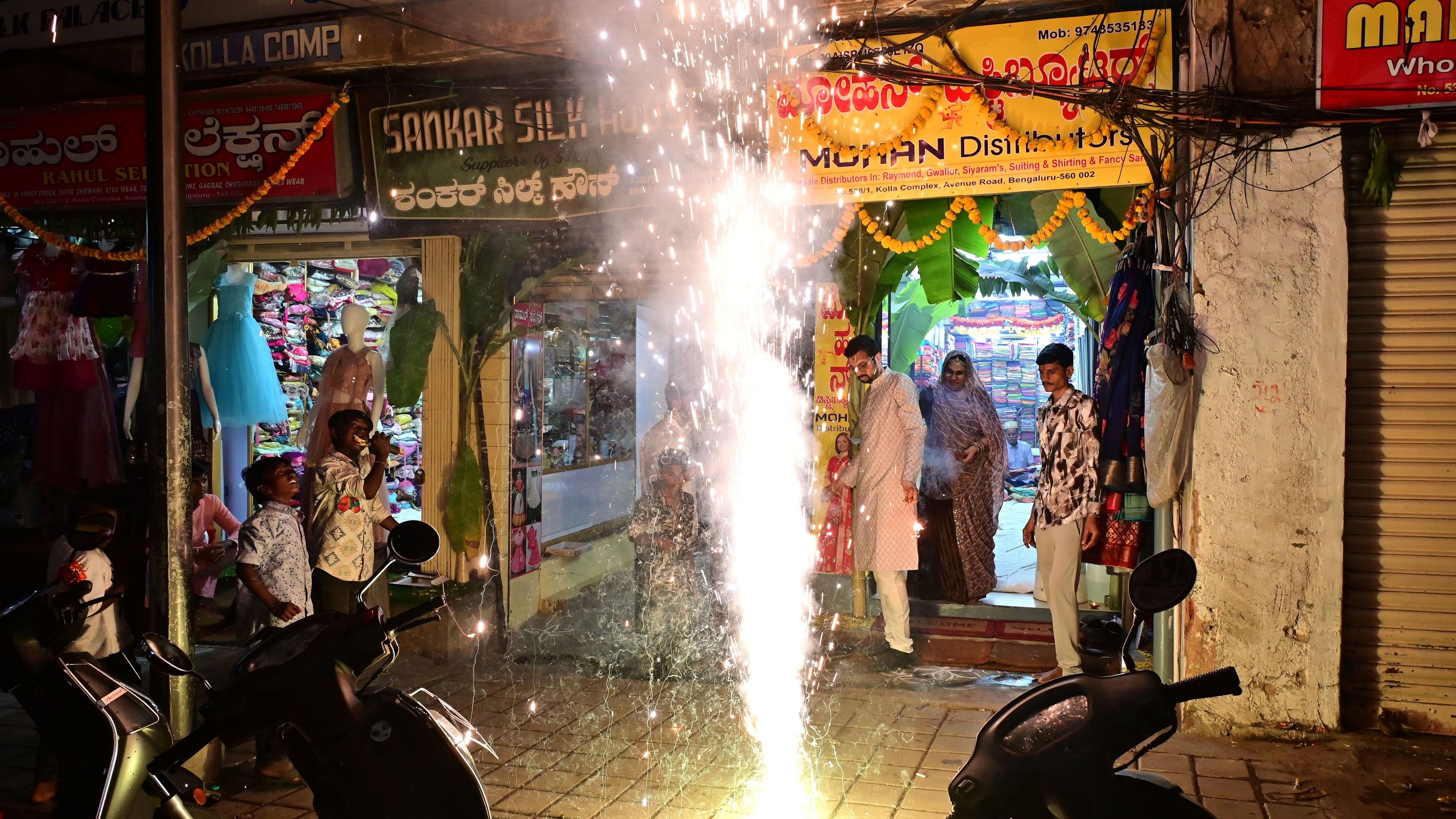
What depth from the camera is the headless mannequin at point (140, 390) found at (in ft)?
26.4

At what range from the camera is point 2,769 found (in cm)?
496

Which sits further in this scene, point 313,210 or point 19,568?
point 19,568

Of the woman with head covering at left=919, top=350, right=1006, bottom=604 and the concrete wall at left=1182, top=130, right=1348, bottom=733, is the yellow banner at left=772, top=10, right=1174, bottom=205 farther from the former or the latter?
the woman with head covering at left=919, top=350, right=1006, bottom=604

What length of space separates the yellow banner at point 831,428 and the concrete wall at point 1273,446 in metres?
2.66

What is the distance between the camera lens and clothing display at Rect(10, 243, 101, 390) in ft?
26.3

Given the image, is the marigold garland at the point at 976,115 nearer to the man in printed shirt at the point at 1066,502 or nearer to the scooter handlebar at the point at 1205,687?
the man in printed shirt at the point at 1066,502

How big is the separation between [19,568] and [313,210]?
410 centimetres

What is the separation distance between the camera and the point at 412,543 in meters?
2.55

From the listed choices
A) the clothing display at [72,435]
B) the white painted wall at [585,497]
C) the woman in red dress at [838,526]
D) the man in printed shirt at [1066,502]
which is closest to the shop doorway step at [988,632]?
the woman in red dress at [838,526]

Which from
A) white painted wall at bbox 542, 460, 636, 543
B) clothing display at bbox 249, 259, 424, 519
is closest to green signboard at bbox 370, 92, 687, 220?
clothing display at bbox 249, 259, 424, 519

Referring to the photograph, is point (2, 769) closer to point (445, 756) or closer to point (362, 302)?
point (445, 756)

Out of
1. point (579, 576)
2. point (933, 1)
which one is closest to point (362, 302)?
point (579, 576)

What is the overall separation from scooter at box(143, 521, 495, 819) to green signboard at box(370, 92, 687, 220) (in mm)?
4620

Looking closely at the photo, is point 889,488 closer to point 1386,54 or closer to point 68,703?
point 1386,54
